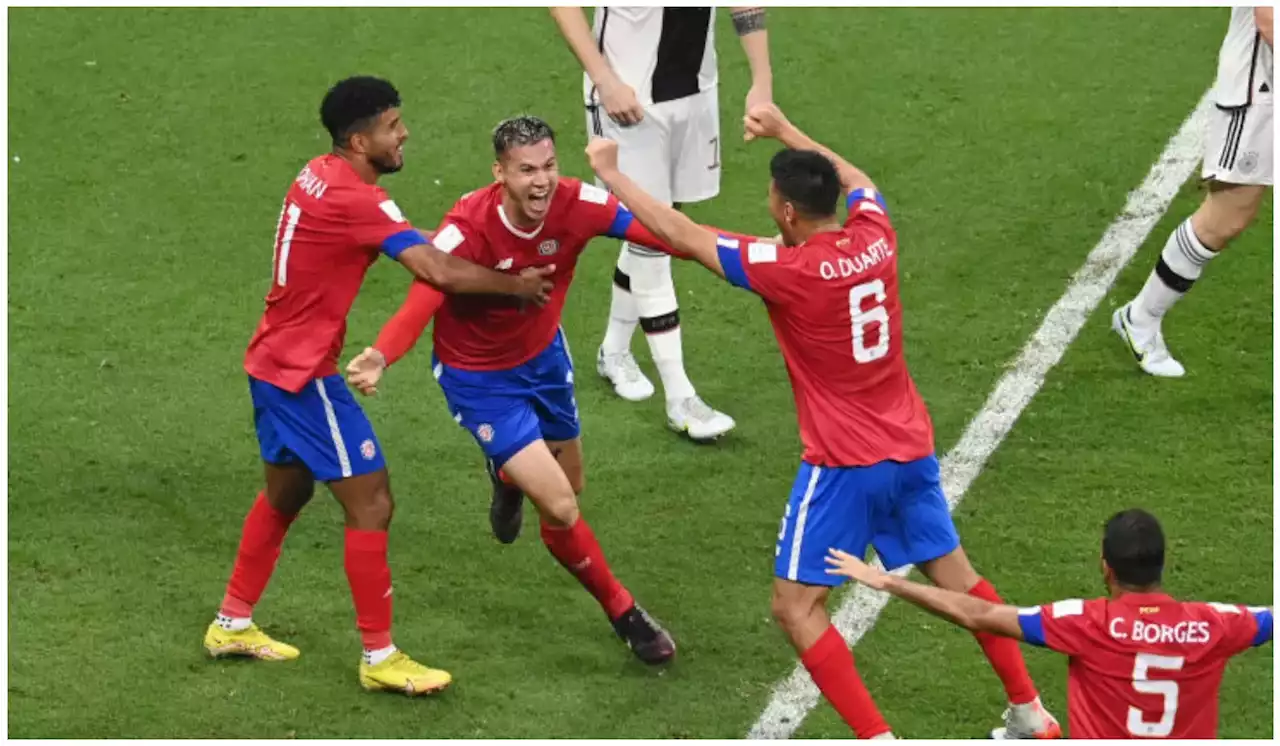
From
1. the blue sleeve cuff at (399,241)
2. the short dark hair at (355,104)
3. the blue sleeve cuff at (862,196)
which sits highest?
the short dark hair at (355,104)

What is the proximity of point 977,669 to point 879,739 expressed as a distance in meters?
0.86

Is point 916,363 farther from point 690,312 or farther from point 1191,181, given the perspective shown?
point 1191,181

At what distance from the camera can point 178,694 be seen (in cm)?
658

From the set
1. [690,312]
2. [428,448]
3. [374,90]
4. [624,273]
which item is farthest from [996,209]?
[374,90]

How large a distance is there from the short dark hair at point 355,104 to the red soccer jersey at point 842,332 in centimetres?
127

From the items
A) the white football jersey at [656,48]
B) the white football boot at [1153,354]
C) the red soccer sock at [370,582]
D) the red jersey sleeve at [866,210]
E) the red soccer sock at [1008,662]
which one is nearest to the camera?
the red jersey sleeve at [866,210]

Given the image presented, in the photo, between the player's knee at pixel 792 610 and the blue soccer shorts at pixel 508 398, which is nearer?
the player's knee at pixel 792 610

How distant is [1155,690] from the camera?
5.04 metres

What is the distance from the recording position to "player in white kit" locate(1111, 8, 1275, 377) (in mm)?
8156

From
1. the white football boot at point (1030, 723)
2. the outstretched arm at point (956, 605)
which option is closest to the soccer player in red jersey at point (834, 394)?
the white football boot at point (1030, 723)

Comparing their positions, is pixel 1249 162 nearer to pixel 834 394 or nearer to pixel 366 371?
pixel 834 394

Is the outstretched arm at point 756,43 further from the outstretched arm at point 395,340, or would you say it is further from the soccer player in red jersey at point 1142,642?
the soccer player in red jersey at point 1142,642

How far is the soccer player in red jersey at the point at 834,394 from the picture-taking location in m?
A: 5.81

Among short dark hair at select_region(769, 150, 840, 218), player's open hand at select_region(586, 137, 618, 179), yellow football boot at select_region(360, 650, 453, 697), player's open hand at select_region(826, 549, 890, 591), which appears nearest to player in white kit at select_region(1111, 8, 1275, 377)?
short dark hair at select_region(769, 150, 840, 218)
